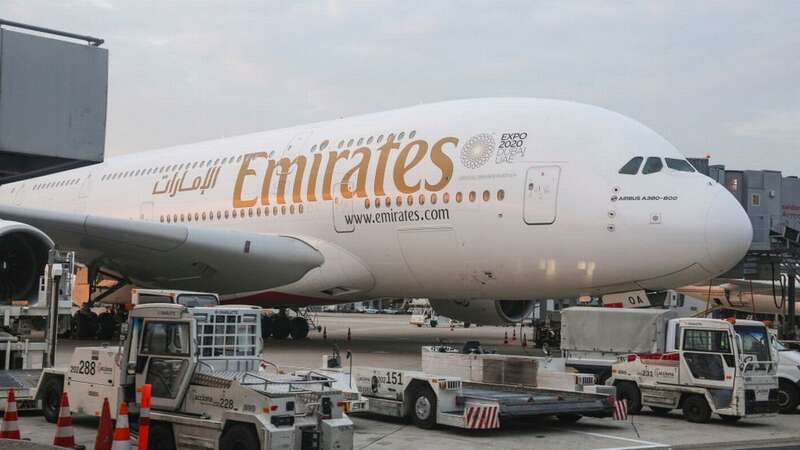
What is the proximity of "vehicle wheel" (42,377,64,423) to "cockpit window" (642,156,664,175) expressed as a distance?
8442 millimetres

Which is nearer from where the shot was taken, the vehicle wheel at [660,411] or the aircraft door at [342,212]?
the vehicle wheel at [660,411]

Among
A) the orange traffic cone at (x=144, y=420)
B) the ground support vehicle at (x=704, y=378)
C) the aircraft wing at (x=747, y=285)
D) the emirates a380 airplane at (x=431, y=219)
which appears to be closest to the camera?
the orange traffic cone at (x=144, y=420)

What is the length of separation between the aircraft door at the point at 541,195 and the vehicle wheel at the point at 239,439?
26.0 feet

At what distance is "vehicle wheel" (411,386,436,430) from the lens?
9403 mm

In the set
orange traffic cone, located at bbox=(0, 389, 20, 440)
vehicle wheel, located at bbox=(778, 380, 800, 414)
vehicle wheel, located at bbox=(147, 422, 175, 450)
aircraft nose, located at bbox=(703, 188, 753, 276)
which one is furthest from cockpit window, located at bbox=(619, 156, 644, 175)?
orange traffic cone, located at bbox=(0, 389, 20, 440)

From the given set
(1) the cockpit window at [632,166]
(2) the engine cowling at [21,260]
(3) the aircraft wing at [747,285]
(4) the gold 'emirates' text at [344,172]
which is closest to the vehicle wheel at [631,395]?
(1) the cockpit window at [632,166]

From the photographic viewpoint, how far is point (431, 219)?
15.3 meters

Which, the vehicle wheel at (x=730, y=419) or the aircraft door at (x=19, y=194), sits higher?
the aircraft door at (x=19, y=194)

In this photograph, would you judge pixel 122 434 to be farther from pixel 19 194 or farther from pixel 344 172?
pixel 19 194

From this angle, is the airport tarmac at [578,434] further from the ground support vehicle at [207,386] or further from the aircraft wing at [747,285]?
the aircraft wing at [747,285]

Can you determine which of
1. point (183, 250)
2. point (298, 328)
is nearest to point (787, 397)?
point (183, 250)

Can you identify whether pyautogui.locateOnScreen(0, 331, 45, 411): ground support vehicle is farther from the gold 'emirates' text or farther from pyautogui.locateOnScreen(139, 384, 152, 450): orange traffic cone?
the gold 'emirates' text

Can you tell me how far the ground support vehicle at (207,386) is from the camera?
7004mm

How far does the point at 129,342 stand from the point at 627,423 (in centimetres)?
523
